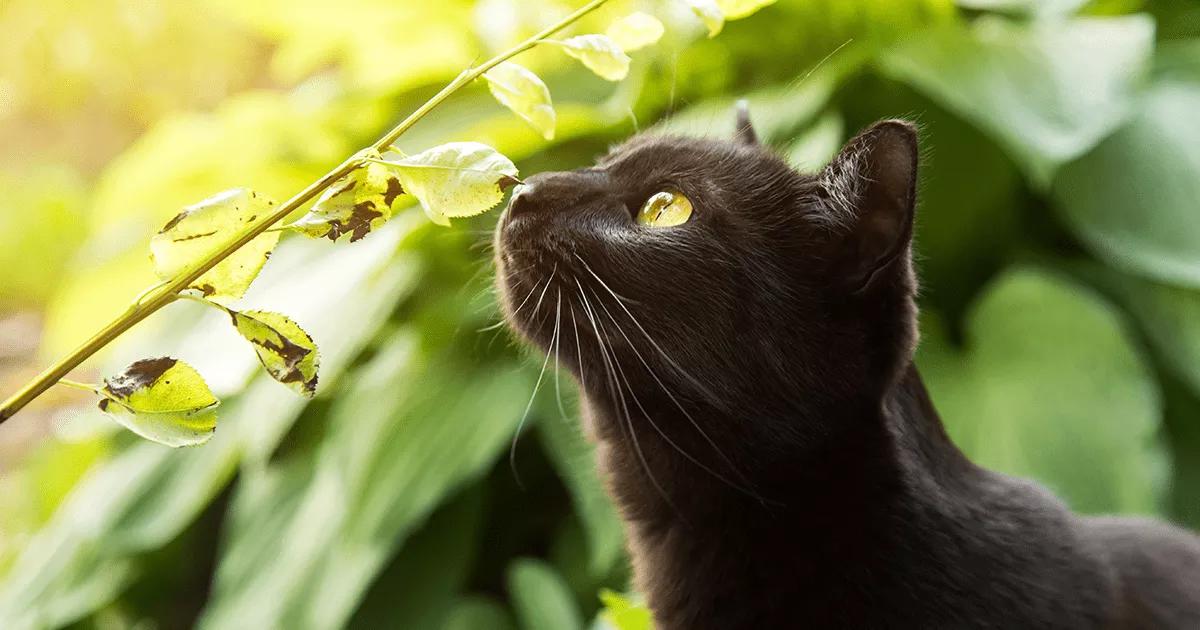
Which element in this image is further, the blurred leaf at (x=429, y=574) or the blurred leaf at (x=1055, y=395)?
the blurred leaf at (x=429, y=574)

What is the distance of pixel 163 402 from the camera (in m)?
0.29

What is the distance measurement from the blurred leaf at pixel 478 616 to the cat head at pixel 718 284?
49 cm

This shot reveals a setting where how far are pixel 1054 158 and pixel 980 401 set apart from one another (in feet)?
0.72

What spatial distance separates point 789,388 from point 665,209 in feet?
0.39

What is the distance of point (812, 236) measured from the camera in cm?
55

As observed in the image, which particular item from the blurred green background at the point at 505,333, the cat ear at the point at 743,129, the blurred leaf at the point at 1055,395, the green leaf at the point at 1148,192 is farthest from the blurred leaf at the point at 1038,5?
the cat ear at the point at 743,129

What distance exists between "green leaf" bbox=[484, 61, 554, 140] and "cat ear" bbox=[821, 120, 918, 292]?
0.20m

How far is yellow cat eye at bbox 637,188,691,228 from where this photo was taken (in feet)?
1.82

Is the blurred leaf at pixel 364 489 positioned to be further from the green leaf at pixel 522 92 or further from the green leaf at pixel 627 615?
the green leaf at pixel 522 92

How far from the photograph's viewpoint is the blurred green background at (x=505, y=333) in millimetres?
926

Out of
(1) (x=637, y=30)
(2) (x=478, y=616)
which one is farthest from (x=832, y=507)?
(2) (x=478, y=616)

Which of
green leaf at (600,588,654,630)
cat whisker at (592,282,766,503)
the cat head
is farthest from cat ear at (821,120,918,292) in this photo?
green leaf at (600,588,654,630)

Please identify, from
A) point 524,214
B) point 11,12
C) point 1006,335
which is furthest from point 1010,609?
point 11,12

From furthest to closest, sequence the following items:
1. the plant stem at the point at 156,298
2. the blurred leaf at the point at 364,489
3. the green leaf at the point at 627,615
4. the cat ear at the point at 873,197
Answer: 1. the blurred leaf at the point at 364,489
2. the green leaf at the point at 627,615
3. the cat ear at the point at 873,197
4. the plant stem at the point at 156,298
